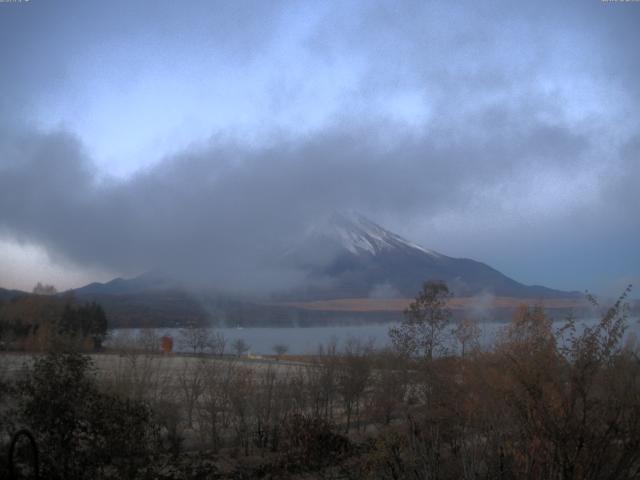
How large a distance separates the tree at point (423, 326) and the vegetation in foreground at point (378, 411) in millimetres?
54

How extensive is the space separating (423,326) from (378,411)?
3.49 meters

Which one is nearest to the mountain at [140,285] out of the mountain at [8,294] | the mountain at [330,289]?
the mountain at [330,289]

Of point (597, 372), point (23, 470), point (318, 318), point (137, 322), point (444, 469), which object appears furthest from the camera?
point (318, 318)

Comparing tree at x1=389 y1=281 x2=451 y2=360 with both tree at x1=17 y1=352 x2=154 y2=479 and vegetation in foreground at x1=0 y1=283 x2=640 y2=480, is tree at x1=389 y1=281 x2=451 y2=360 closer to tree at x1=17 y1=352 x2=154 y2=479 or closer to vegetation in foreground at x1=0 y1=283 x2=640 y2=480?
vegetation in foreground at x1=0 y1=283 x2=640 y2=480

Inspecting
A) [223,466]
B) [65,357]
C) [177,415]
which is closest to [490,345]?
[223,466]

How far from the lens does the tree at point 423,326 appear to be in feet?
70.2

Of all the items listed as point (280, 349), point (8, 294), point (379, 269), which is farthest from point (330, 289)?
point (8, 294)

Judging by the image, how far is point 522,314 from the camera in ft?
51.7

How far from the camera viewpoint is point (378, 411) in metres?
20.7

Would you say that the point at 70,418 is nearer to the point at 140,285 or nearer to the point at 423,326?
the point at 423,326

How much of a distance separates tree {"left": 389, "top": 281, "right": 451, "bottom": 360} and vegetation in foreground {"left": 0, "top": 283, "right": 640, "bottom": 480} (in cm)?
5

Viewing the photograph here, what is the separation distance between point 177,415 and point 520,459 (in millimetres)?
11069

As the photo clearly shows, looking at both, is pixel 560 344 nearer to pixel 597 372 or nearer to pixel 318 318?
pixel 597 372

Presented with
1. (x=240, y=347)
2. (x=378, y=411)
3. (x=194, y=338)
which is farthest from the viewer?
(x=240, y=347)
